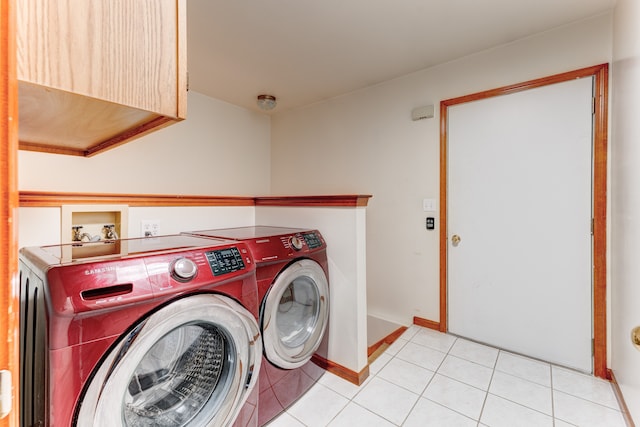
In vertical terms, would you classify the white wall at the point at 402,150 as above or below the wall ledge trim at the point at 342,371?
above

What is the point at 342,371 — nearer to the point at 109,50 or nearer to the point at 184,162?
the point at 109,50

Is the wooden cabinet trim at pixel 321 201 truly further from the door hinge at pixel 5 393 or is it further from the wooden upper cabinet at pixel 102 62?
the door hinge at pixel 5 393

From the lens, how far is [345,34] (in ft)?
6.59

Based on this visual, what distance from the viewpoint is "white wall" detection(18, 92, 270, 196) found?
7.12 feet

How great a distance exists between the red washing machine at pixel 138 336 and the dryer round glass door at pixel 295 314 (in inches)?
6.7

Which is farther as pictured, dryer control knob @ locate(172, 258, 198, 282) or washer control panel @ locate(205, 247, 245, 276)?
washer control panel @ locate(205, 247, 245, 276)

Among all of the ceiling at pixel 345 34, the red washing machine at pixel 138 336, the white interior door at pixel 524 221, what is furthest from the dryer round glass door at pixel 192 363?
the white interior door at pixel 524 221

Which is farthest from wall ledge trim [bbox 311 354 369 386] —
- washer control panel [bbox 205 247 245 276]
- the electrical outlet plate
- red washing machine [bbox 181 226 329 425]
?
the electrical outlet plate

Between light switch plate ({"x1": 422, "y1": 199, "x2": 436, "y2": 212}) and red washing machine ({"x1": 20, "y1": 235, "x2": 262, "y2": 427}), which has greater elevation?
light switch plate ({"x1": 422, "y1": 199, "x2": 436, "y2": 212})

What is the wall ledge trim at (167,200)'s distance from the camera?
1.34m

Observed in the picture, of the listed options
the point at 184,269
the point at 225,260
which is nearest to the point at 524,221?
the point at 225,260

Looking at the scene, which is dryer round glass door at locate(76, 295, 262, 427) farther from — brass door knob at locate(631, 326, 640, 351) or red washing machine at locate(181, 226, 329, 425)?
brass door knob at locate(631, 326, 640, 351)

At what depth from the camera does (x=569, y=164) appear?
1.91 meters

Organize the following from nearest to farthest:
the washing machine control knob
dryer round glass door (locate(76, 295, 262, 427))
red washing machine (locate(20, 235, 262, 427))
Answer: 1. red washing machine (locate(20, 235, 262, 427))
2. dryer round glass door (locate(76, 295, 262, 427))
3. the washing machine control knob
